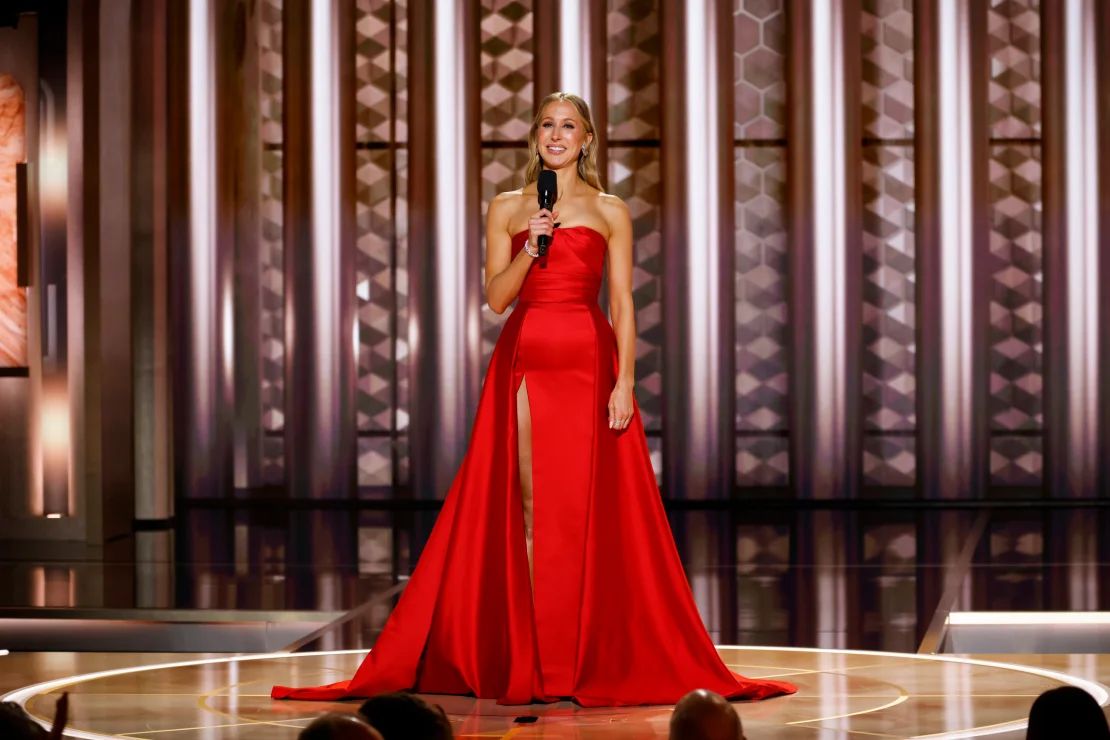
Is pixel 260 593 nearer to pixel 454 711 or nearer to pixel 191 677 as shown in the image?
pixel 191 677

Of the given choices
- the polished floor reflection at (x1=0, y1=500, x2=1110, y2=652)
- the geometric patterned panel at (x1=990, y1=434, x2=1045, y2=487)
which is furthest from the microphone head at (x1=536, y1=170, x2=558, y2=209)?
the geometric patterned panel at (x1=990, y1=434, x2=1045, y2=487)

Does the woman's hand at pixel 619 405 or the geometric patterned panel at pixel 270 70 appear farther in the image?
the geometric patterned panel at pixel 270 70

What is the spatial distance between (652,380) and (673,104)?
1363 mm

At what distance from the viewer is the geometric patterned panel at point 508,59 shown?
8.81 m

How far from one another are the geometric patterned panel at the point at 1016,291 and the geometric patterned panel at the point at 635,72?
5.60 feet

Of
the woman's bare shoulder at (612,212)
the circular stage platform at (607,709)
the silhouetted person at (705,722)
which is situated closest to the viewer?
the silhouetted person at (705,722)

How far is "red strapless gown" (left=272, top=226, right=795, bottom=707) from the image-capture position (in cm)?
346

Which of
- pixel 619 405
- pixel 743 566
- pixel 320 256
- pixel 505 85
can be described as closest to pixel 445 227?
pixel 320 256

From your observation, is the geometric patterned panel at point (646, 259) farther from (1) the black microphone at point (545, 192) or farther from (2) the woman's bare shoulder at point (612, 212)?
(1) the black microphone at point (545, 192)

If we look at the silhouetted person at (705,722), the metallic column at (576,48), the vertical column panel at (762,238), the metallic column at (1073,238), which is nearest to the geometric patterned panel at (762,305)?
the vertical column panel at (762,238)

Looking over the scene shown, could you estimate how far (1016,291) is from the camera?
865 cm

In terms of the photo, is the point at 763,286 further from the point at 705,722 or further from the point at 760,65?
the point at 705,722

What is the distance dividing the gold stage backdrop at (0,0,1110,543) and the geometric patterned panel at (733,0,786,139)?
0.6 inches

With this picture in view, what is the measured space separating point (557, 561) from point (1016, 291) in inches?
223
